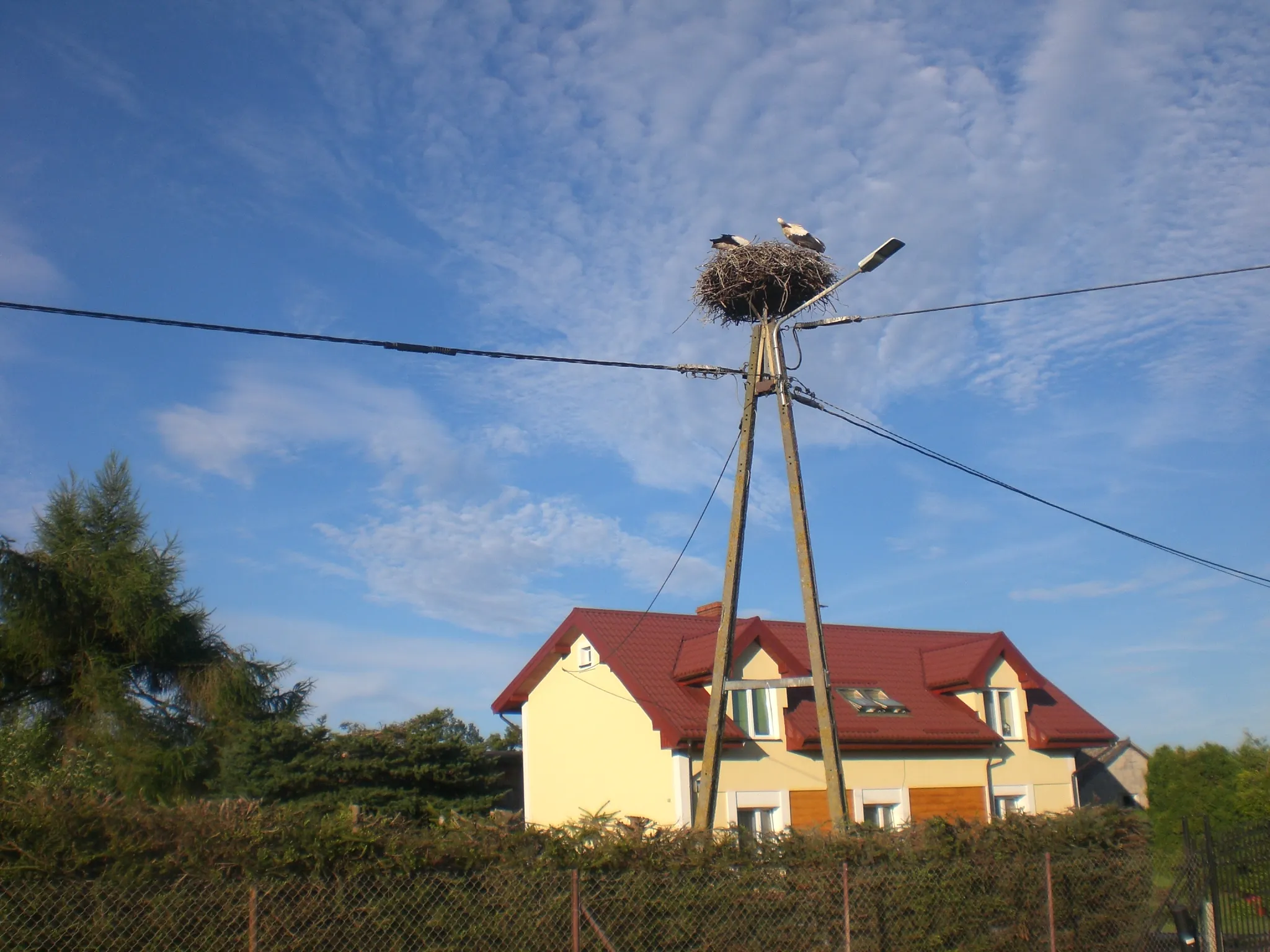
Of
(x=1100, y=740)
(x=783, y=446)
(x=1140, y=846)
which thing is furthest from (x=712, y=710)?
(x=1100, y=740)

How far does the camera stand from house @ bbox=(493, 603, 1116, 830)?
1797cm

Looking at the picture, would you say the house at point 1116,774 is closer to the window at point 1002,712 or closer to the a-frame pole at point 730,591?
the window at point 1002,712

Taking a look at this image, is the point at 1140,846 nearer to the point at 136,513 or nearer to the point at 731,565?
the point at 731,565

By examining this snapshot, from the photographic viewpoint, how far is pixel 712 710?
11.1m

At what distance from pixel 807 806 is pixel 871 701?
10.1 ft

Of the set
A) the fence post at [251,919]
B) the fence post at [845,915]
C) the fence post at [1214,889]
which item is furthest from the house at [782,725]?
the fence post at [251,919]

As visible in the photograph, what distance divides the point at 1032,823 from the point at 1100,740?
13.8m

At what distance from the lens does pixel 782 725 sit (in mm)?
18453

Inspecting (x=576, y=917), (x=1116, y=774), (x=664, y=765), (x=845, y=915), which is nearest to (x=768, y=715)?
(x=664, y=765)

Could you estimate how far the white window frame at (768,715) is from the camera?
1814 centimetres

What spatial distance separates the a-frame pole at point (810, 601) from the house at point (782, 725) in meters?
6.91

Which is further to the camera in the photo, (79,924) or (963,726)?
(963,726)

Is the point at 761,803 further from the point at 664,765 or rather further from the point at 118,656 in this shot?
the point at 118,656

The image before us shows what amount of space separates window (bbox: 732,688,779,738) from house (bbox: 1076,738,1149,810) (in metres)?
19.7
